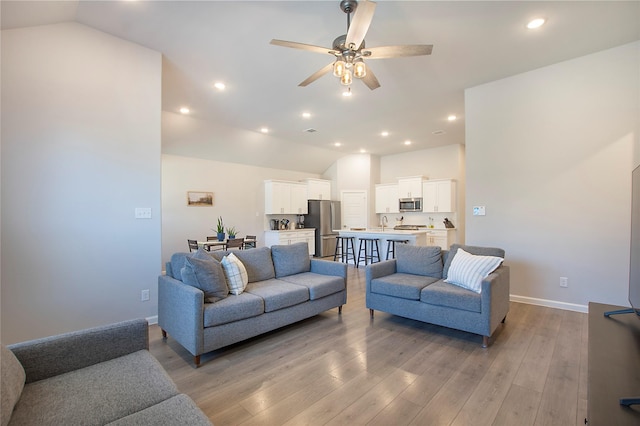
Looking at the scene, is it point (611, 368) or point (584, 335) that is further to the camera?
point (584, 335)

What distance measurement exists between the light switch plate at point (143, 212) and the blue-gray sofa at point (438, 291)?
8.68ft

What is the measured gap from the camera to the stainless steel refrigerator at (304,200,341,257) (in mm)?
8453

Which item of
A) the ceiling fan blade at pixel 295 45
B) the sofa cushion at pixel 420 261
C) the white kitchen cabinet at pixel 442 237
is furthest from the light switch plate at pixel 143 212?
the white kitchen cabinet at pixel 442 237

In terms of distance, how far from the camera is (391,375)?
87.6 inches

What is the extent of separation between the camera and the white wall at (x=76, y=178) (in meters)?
2.56

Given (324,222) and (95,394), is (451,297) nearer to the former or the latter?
(95,394)

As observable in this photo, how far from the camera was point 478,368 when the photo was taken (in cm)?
232

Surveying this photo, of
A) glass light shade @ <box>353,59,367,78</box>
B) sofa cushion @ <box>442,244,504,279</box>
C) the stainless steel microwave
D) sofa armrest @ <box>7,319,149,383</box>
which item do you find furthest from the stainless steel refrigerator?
sofa armrest @ <box>7,319,149,383</box>

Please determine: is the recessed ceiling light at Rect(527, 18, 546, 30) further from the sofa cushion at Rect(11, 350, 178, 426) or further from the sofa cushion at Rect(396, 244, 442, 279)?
the sofa cushion at Rect(11, 350, 178, 426)

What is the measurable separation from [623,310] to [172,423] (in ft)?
8.63

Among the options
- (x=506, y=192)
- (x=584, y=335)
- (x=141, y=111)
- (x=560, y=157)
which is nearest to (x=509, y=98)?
(x=560, y=157)

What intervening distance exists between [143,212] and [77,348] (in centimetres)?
201

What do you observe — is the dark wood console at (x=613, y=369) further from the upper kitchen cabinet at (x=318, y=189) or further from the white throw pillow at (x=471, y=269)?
the upper kitchen cabinet at (x=318, y=189)

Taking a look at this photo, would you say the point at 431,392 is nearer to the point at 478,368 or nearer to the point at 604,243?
the point at 478,368
